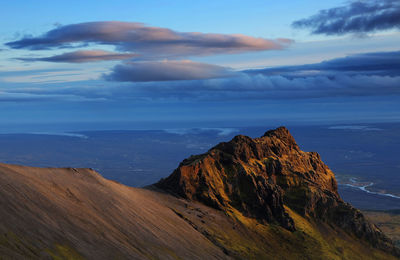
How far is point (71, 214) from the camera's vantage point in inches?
5261

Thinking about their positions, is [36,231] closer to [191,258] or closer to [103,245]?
[103,245]

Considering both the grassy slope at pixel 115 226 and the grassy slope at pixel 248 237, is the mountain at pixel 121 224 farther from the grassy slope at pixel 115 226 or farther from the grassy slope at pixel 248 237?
the grassy slope at pixel 248 237

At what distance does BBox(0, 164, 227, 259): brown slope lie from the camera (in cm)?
11219

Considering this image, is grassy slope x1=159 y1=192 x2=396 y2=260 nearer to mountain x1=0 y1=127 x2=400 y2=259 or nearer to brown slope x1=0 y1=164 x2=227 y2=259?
mountain x1=0 y1=127 x2=400 y2=259

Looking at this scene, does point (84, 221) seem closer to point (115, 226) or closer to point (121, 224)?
point (115, 226)

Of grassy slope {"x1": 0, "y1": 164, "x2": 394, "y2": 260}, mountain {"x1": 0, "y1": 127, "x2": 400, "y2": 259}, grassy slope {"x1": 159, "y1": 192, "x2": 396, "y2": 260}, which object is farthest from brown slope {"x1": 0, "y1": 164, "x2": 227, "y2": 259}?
grassy slope {"x1": 159, "y1": 192, "x2": 396, "y2": 260}

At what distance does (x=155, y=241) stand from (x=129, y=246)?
46.1 ft

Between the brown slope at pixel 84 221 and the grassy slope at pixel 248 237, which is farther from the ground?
the brown slope at pixel 84 221

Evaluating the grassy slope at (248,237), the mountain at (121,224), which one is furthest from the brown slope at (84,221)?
the grassy slope at (248,237)

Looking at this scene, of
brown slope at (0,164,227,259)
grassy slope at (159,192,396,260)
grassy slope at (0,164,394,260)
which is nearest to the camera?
brown slope at (0,164,227,259)

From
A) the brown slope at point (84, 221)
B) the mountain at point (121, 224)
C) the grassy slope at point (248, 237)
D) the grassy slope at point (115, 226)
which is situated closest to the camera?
the brown slope at point (84, 221)

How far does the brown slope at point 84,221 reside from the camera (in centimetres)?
11219

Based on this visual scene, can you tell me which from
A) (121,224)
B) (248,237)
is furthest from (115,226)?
(248,237)

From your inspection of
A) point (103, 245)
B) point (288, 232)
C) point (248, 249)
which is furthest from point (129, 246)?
point (288, 232)
